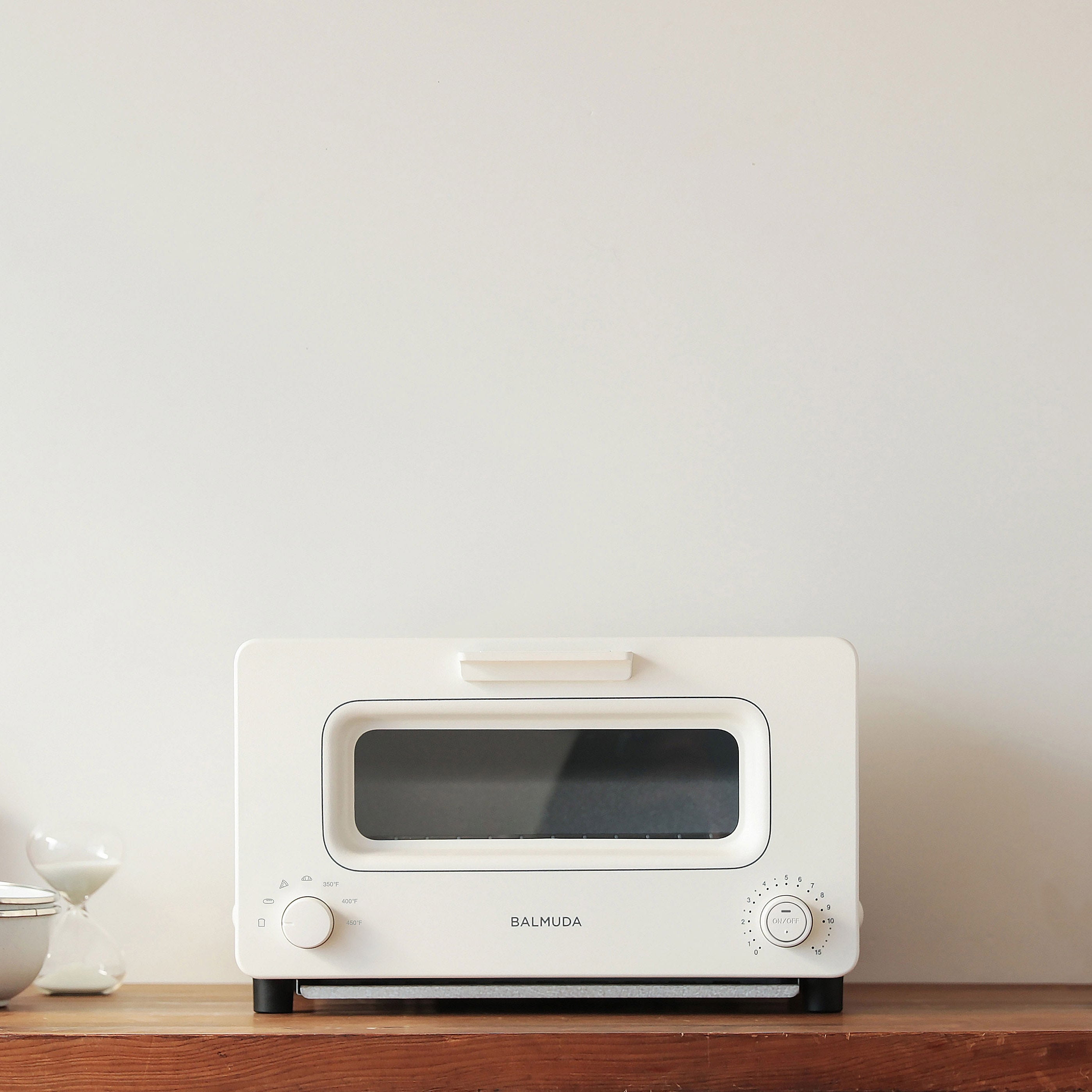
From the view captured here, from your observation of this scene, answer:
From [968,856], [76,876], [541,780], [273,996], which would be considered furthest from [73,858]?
[968,856]

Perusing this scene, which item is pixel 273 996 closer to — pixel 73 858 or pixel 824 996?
pixel 73 858

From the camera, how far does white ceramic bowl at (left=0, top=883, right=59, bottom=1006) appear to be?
0.83 meters

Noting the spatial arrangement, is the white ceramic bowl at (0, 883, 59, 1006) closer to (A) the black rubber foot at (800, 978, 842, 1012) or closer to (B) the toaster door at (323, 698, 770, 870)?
(B) the toaster door at (323, 698, 770, 870)

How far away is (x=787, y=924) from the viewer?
0.78 meters

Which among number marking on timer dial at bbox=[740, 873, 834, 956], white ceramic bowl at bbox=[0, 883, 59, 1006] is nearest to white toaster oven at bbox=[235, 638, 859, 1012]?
number marking on timer dial at bbox=[740, 873, 834, 956]

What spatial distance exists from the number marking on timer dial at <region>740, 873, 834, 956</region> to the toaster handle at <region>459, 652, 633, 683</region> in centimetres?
18

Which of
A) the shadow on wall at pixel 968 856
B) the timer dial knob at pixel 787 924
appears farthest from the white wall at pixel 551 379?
the timer dial knob at pixel 787 924

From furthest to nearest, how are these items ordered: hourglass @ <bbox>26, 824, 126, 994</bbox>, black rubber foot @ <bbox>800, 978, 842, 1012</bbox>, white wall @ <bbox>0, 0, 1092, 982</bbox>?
1. white wall @ <bbox>0, 0, 1092, 982</bbox>
2. hourglass @ <bbox>26, 824, 126, 994</bbox>
3. black rubber foot @ <bbox>800, 978, 842, 1012</bbox>

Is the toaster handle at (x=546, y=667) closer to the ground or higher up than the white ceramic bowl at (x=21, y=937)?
higher up

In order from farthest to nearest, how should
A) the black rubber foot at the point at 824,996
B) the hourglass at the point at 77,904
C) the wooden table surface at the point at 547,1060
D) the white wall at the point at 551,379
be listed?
1. the white wall at the point at 551,379
2. the hourglass at the point at 77,904
3. the black rubber foot at the point at 824,996
4. the wooden table surface at the point at 547,1060

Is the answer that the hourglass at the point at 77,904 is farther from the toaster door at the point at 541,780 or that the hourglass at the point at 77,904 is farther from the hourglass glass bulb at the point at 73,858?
the toaster door at the point at 541,780

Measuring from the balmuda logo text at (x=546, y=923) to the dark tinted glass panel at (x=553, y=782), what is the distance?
0.21ft

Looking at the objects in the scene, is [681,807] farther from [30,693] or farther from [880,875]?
[30,693]

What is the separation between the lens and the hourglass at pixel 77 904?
3.09 ft
